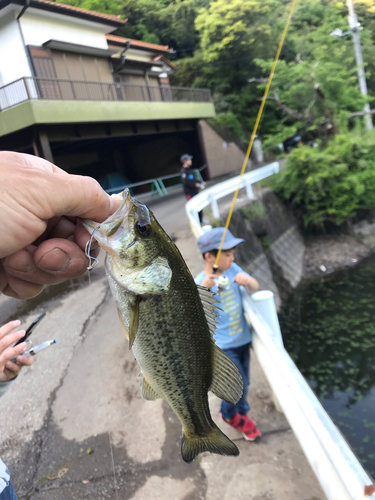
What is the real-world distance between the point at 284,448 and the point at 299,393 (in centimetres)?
123

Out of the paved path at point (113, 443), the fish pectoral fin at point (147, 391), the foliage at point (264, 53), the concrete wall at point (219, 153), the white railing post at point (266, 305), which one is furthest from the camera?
the concrete wall at point (219, 153)

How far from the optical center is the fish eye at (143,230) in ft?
4.22

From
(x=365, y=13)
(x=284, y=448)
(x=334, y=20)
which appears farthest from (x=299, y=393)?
(x=334, y=20)

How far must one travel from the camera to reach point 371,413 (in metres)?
4.88

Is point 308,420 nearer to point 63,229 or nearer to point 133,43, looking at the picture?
point 63,229

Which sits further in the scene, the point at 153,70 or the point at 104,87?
the point at 153,70

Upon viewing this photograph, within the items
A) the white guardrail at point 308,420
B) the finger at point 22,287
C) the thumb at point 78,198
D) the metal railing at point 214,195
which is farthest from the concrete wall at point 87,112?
the thumb at point 78,198

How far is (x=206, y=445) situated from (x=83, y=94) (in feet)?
51.0

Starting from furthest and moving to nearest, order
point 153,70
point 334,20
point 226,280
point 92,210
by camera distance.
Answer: point 153,70, point 334,20, point 226,280, point 92,210

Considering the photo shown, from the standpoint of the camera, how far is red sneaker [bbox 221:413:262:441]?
298 centimetres

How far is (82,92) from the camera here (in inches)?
568

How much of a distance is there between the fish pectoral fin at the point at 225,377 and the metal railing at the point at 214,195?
4440 millimetres

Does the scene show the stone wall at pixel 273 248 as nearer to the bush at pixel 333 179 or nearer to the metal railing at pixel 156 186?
the bush at pixel 333 179

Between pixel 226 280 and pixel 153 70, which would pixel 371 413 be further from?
pixel 153 70
